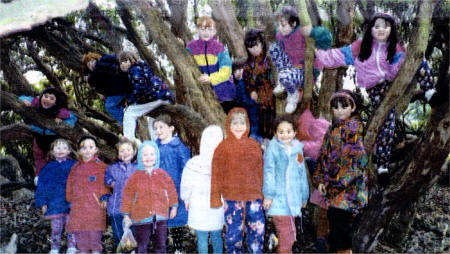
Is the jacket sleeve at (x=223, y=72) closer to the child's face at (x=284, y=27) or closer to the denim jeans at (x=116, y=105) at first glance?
the child's face at (x=284, y=27)

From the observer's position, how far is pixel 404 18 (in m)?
4.29

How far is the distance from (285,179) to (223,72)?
1.21 metres

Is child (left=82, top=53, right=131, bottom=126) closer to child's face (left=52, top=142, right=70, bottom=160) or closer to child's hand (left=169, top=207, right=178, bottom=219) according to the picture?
child's face (left=52, top=142, right=70, bottom=160)

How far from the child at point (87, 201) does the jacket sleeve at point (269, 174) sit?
4.95ft

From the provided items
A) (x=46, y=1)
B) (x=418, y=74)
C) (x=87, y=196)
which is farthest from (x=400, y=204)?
(x=46, y=1)

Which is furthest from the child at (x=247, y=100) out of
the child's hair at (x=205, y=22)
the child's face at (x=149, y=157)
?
the child's face at (x=149, y=157)

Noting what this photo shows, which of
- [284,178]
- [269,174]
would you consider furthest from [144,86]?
[284,178]

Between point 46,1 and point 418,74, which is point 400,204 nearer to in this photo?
point 418,74

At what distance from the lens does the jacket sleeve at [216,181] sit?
3.66 meters

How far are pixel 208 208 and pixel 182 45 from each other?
166 centimetres

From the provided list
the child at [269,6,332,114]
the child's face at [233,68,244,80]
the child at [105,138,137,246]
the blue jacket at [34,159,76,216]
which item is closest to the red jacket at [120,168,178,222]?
the child at [105,138,137,246]

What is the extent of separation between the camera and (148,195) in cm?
376

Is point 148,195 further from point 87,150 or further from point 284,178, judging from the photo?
point 284,178

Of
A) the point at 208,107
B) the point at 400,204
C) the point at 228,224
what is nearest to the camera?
the point at 228,224
